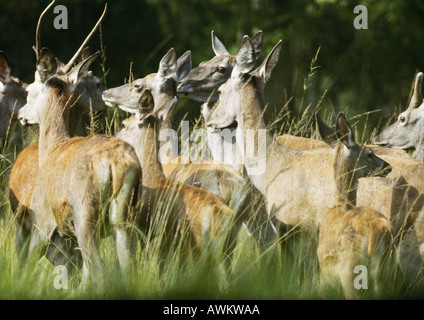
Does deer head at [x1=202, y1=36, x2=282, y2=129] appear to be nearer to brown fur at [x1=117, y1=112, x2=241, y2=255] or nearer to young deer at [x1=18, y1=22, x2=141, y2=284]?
brown fur at [x1=117, y1=112, x2=241, y2=255]

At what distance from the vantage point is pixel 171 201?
5.73 m

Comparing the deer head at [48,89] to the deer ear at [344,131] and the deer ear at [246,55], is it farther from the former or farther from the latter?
the deer ear at [344,131]

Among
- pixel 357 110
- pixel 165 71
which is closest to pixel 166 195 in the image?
pixel 165 71

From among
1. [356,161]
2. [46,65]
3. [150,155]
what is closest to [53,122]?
[46,65]

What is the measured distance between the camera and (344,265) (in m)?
5.36

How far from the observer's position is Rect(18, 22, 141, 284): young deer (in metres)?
5.23

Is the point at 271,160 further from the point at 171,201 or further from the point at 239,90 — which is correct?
the point at 171,201

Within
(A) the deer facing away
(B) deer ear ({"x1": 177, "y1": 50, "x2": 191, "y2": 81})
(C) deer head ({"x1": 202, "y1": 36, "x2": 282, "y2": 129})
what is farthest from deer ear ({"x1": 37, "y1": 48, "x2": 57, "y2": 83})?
(B) deer ear ({"x1": 177, "y1": 50, "x2": 191, "y2": 81})

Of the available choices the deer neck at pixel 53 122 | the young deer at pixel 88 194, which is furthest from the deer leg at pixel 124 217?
the deer neck at pixel 53 122

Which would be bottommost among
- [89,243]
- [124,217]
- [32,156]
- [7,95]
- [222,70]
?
[89,243]

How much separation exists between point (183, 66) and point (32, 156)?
206 centimetres

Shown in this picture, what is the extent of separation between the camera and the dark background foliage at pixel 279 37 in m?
13.3

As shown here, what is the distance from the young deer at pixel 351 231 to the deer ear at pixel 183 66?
106 inches

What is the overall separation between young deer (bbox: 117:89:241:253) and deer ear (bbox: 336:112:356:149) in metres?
0.93
